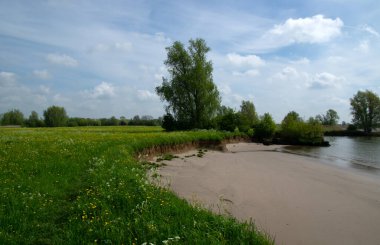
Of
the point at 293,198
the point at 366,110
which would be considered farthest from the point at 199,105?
→ the point at 366,110

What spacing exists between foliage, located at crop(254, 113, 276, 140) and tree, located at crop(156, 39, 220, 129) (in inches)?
389

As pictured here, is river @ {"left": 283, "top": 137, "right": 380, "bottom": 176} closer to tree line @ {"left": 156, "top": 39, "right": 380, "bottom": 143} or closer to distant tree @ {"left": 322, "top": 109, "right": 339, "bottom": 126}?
tree line @ {"left": 156, "top": 39, "right": 380, "bottom": 143}

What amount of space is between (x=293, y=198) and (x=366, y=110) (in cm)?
8690

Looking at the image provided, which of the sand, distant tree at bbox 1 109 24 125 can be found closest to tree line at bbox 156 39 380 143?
the sand

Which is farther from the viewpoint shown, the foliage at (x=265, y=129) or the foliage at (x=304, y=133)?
the foliage at (x=265, y=129)

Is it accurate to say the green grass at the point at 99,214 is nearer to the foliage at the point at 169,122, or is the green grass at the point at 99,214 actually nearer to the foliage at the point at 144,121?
the foliage at the point at 169,122

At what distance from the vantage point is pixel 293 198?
13172 mm


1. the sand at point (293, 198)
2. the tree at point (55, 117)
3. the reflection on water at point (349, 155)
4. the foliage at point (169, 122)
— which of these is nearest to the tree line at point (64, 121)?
the tree at point (55, 117)

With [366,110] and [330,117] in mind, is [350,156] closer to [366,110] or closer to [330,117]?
[366,110]

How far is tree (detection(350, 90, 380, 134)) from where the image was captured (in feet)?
282

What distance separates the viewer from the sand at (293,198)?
367 inches

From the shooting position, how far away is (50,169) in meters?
12.8

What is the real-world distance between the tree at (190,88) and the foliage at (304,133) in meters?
13.5

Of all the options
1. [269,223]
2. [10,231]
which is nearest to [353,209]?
[269,223]
